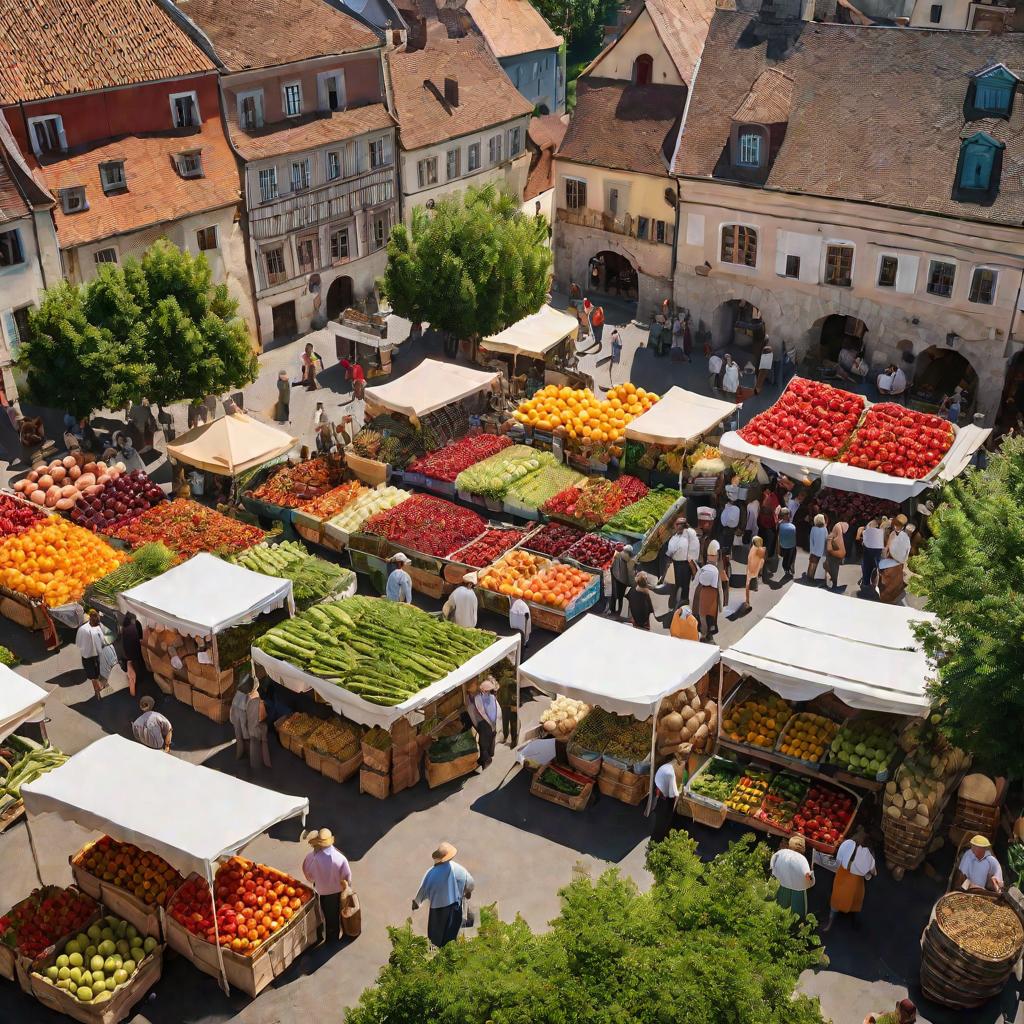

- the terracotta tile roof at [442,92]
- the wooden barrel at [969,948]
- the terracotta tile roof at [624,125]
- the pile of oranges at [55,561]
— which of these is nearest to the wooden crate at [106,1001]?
the pile of oranges at [55,561]

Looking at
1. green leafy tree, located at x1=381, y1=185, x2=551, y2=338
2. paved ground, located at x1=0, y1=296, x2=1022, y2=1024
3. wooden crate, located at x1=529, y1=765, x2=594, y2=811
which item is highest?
green leafy tree, located at x1=381, y1=185, x2=551, y2=338

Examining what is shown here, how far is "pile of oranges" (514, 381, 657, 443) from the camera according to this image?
96.9 feet

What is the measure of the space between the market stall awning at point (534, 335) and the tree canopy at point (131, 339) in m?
7.35

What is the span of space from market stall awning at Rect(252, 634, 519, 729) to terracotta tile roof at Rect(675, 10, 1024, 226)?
67.1 ft

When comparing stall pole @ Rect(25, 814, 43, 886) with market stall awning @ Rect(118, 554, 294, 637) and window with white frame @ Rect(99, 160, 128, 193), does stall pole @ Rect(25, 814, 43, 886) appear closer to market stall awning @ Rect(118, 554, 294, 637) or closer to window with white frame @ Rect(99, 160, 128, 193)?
market stall awning @ Rect(118, 554, 294, 637)

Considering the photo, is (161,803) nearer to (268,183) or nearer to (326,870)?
(326,870)

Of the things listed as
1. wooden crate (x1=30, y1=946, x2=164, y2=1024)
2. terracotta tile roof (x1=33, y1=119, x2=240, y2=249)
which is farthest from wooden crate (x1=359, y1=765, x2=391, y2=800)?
terracotta tile roof (x1=33, y1=119, x2=240, y2=249)

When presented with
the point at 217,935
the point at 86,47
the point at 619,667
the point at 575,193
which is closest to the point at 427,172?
the point at 575,193

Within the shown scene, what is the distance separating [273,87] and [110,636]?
22022 mm

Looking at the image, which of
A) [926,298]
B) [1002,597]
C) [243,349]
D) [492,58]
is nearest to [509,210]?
[243,349]

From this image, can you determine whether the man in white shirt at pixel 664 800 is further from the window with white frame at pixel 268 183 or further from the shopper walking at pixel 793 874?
the window with white frame at pixel 268 183

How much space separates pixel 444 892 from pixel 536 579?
9245mm

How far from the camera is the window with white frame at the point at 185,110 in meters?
36.2

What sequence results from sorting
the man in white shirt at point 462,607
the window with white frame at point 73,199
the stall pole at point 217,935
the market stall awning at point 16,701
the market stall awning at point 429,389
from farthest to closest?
the window with white frame at point 73,199
the market stall awning at point 429,389
the man in white shirt at point 462,607
the market stall awning at point 16,701
the stall pole at point 217,935
